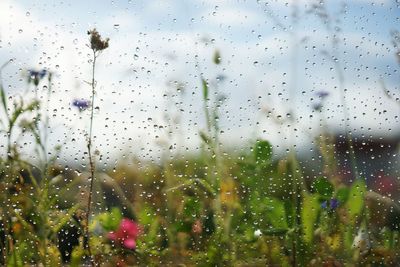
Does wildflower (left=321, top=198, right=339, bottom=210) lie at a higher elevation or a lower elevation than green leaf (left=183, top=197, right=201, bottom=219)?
higher

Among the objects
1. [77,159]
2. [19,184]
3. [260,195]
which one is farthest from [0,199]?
[260,195]

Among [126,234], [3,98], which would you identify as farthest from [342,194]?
[3,98]

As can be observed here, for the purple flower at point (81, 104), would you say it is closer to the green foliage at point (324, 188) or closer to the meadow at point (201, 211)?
the meadow at point (201, 211)

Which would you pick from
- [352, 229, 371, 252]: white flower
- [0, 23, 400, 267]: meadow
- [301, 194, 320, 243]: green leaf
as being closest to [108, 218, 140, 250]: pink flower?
[0, 23, 400, 267]: meadow

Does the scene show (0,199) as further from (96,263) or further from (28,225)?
(96,263)

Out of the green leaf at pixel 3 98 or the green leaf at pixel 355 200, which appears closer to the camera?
the green leaf at pixel 3 98

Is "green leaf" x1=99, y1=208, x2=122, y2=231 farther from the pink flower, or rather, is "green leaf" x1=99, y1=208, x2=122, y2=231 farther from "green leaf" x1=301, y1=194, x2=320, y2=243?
"green leaf" x1=301, y1=194, x2=320, y2=243

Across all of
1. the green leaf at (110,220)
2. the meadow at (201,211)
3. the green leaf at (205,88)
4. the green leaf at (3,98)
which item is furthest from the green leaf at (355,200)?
the green leaf at (3,98)
